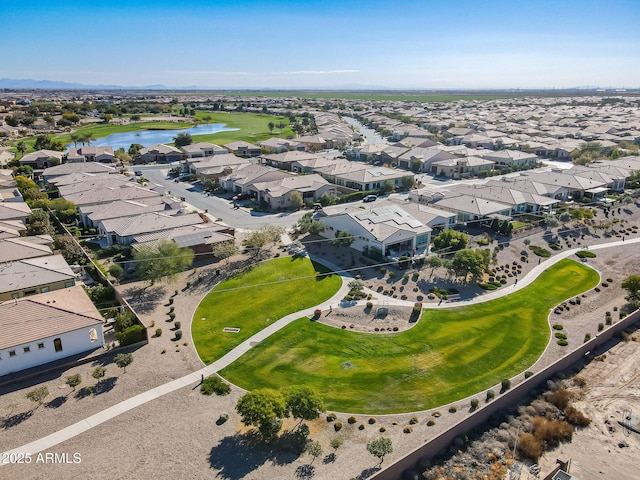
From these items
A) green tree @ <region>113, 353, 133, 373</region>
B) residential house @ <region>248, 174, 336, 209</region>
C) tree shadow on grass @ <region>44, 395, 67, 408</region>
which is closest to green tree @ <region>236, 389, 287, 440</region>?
green tree @ <region>113, 353, 133, 373</region>

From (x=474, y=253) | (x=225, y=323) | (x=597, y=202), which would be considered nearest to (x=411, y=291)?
(x=474, y=253)

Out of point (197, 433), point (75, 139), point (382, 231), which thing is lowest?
point (197, 433)

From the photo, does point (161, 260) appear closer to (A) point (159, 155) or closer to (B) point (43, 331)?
(B) point (43, 331)

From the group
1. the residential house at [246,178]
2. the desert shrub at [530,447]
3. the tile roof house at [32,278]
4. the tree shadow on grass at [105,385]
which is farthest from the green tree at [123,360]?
the residential house at [246,178]

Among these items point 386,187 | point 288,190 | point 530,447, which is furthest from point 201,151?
point 530,447

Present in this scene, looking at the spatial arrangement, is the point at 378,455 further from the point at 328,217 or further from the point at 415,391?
the point at 328,217

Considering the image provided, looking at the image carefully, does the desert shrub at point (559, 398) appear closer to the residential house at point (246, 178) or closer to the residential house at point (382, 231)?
the residential house at point (382, 231)
